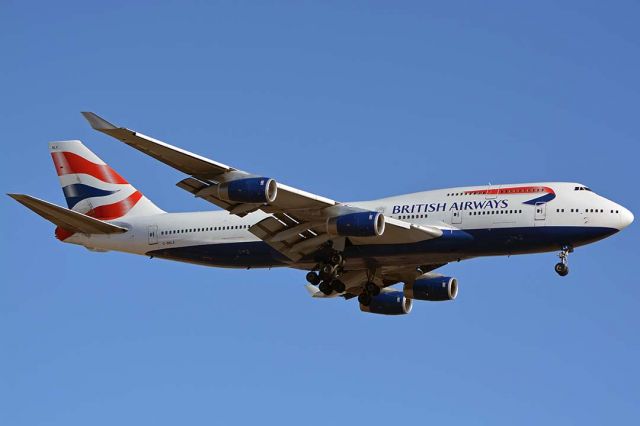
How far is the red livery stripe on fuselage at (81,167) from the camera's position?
57.9 m

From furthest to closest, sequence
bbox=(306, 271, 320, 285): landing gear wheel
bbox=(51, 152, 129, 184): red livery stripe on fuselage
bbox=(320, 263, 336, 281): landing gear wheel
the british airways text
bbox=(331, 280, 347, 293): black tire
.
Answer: bbox=(51, 152, 129, 184): red livery stripe on fuselage → bbox=(331, 280, 347, 293): black tire → bbox=(306, 271, 320, 285): landing gear wheel → bbox=(320, 263, 336, 281): landing gear wheel → the british airways text

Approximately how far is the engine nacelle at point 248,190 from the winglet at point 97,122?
5358 millimetres

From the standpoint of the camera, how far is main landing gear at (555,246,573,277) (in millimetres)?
49031

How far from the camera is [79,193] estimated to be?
5766cm

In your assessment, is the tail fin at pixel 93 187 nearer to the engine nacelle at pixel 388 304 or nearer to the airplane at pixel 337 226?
the airplane at pixel 337 226

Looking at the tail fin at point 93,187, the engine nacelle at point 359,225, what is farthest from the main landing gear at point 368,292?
the tail fin at point 93,187

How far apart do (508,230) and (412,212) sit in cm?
444

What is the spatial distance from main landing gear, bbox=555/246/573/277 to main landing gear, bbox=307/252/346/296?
9.26 metres

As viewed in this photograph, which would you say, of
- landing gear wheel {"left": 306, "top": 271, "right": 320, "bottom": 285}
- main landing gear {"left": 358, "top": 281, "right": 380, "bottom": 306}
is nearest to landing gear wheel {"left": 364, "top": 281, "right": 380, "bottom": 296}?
main landing gear {"left": 358, "top": 281, "right": 380, "bottom": 306}

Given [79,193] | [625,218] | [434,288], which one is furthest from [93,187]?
[625,218]

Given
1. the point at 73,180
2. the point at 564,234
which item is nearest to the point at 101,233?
the point at 73,180

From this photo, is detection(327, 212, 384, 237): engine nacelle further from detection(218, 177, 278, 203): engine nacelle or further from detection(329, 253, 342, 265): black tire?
detection(218, 177, 278, 203): engine nacelle

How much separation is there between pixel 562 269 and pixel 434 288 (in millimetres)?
8594

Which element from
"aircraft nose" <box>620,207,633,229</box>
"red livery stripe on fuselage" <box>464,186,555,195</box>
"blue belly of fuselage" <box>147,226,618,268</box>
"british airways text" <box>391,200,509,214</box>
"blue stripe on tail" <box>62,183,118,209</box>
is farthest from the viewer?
"blue stripe on tail" <box>62,183,118,209</box>
